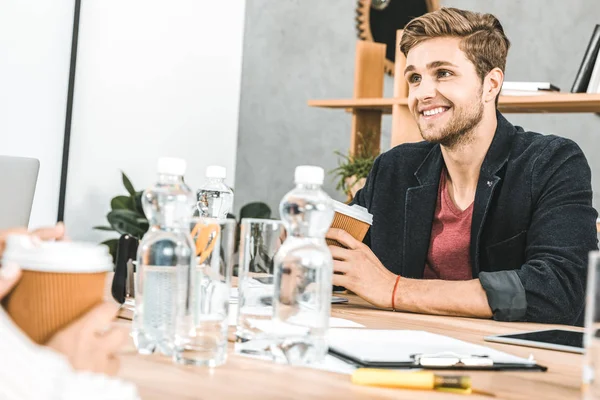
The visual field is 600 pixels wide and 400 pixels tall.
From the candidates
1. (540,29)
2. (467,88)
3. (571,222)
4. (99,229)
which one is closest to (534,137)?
(467,88)

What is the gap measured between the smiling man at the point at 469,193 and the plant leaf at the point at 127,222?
5.15 ft

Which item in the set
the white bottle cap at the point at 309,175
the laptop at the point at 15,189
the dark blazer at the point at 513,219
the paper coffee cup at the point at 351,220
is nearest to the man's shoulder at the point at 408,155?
the dark blazer at the point at 513,219

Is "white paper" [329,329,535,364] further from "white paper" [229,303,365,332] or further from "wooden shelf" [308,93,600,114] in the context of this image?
"wooden shelf" [308,93,600,114]

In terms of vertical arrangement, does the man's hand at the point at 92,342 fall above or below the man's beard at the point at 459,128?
below

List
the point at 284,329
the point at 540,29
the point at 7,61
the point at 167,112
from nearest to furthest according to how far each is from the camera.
Answer: the point at 284,329, the point at 7,61, the point at 540,29, the point at 167,112

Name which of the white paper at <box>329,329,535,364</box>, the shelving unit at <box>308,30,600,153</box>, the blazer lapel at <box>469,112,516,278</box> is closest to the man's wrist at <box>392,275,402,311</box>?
the white paper at <box>329,329,535,364</box>

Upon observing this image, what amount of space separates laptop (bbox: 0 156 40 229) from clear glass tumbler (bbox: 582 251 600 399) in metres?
1.40

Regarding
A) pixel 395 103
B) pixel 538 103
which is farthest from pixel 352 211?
pixel 395 103

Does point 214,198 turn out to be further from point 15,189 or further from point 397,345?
point 397,345

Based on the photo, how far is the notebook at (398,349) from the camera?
891 millimetres

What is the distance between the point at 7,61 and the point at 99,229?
89 centimetres

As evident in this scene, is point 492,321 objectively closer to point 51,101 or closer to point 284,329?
point 284,329

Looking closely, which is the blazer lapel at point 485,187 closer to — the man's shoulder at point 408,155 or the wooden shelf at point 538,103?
the man's shoulder at point 408,155

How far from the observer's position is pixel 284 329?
0.91 meters
